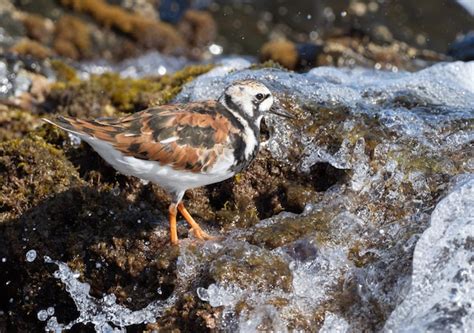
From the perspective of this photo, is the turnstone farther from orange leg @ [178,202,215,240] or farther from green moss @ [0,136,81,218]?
green moss @ [0,136,81,218]

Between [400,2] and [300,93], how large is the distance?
26.6ft

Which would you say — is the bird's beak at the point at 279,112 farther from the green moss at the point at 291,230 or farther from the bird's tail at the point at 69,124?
the bird's tail at the point at 69,124

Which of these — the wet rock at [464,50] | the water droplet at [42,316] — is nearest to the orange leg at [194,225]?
the water droplet at [42,316]

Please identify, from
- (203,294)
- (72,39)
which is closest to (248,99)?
(203,294)

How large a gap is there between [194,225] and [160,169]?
622mm

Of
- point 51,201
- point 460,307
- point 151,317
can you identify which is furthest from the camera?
point 51,201

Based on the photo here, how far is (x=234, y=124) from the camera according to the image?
18.6 ft

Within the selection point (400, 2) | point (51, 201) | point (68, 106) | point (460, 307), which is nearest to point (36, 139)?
point (51, 201)

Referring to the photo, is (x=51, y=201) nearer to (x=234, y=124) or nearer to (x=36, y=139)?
(x=36, y=139)

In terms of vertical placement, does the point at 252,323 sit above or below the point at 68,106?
above

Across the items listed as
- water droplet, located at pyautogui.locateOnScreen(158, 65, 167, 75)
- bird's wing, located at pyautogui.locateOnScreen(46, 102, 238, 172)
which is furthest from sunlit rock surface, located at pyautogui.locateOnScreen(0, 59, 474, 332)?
water droplet, located at pyautogui.locateOnScreen(158, 65, 167, 75)

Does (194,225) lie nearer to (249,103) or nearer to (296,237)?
(296,237)

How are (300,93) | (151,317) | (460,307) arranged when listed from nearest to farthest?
(460,307) → (151,317) → (300,93)

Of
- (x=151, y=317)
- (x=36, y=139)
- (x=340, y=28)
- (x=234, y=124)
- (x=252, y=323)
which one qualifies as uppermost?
(x=234, y=124)
